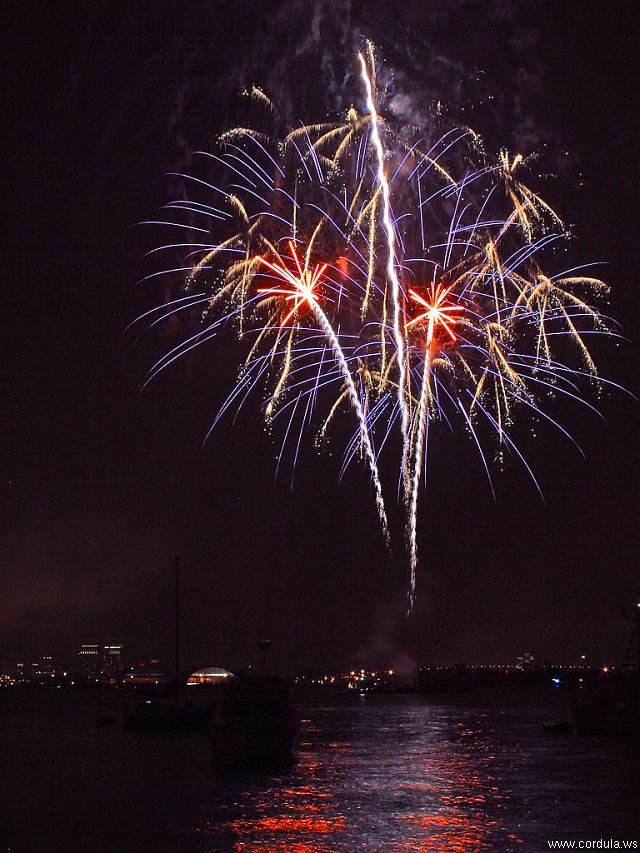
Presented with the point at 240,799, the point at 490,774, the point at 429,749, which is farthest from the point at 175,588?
the point at 240,799

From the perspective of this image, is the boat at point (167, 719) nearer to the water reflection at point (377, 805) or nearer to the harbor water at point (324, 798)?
the harbor water at point (324, 798)

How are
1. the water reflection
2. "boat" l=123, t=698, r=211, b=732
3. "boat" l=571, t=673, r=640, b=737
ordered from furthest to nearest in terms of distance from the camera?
"boat" l=123, t=698, r=211, b=732
"boat" l=571, t=673, r=640, b=737
the water reflection

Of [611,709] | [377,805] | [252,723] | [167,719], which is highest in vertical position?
[252,723]

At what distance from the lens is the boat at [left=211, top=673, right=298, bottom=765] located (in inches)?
1773

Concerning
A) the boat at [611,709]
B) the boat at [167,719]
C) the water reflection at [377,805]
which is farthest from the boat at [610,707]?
the boat at [167,719]

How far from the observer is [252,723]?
150ft

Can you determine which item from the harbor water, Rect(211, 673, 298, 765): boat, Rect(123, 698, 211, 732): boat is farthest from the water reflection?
Rect(123, 698, 211, 732): boat

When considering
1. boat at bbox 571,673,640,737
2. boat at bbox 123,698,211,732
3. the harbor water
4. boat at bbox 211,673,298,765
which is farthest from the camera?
boat at bbox 123,698,211,732

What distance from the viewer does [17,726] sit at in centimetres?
9819

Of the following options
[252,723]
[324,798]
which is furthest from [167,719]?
[324,798]

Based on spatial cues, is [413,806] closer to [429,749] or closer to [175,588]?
[429,749]

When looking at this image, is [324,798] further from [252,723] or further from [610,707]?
[610,707]

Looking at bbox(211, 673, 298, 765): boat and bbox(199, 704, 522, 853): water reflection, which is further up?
bbox(211, 673, 298, 765): boat

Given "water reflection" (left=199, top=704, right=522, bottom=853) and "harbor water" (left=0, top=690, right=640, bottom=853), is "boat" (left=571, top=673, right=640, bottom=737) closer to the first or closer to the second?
"harbor water" (left=0, top=690, right=640, bottom=853)
